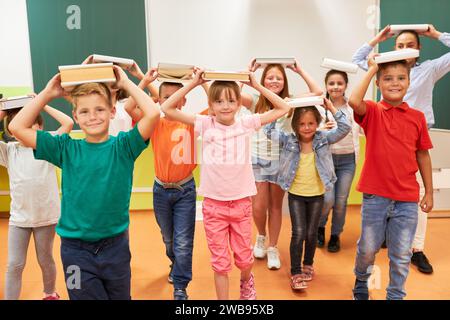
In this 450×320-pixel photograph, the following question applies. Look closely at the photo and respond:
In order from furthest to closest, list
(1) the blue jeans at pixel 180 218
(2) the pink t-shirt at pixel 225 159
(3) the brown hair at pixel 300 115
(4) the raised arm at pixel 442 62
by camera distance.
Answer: (4) the raised arm at pixel 442 62
(3) the brown hair at pixel 300 115
(1) the blue jeans at pixel 180 218
(2) the pink t-shirt at pixel 225 159

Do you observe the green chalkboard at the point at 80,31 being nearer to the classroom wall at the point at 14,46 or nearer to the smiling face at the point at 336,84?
the classroom wall at the point at 14,46

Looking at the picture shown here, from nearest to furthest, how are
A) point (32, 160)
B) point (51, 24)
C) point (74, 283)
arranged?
1. point (74, 283)
2. point (32, 160)
3. point (51, 24)

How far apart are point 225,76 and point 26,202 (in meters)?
1.32

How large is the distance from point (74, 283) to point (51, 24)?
10.5 feet

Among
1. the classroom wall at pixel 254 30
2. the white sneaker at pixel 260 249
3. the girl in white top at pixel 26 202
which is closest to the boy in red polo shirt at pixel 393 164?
the white sneaker at pixel 260 249

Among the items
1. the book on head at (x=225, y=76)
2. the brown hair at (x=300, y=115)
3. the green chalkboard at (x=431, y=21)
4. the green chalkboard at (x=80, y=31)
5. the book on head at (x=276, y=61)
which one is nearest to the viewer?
the book on head at (x=225, y=76)

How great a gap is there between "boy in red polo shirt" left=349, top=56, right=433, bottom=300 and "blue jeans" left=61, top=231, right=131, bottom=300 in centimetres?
134

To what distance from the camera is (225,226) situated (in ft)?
6.81

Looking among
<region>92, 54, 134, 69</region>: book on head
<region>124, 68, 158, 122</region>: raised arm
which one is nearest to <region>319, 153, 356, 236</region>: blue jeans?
<region>124, 68, 158, 122</region>: raised arm

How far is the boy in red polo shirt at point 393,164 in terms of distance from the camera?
202 cm

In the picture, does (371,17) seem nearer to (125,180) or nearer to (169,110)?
(169,110)

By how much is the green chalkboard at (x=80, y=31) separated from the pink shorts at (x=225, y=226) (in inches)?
95.7
